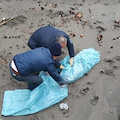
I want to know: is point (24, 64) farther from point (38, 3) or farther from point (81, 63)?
point (38, 3)

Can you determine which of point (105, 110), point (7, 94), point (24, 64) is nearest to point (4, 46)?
point (7, 94)

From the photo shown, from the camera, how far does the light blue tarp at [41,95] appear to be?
2467 millimetres

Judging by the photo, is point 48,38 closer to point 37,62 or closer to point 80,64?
point 37,62

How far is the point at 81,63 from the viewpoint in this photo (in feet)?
9.50

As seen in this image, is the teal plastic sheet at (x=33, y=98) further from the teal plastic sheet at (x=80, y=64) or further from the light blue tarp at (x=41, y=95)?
the teal plastic sheet at (x=80, y=64)

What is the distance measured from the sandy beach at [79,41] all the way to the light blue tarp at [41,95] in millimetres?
77

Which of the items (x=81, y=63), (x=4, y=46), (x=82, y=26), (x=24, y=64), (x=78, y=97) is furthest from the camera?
(x=82, y=26)

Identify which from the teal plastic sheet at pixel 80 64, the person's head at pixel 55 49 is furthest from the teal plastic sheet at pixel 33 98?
the person's head at pixel 55 49

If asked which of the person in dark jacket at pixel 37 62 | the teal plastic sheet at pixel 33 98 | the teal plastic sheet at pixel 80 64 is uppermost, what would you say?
the person in dark jacket at pixel 37 62

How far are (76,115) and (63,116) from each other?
167mm

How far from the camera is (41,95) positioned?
2564 mm

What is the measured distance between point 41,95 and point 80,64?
772mm

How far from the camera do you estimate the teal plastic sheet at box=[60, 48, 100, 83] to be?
274cm

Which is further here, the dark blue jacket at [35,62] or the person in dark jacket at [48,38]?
the person in dark jacket at [48,38]
